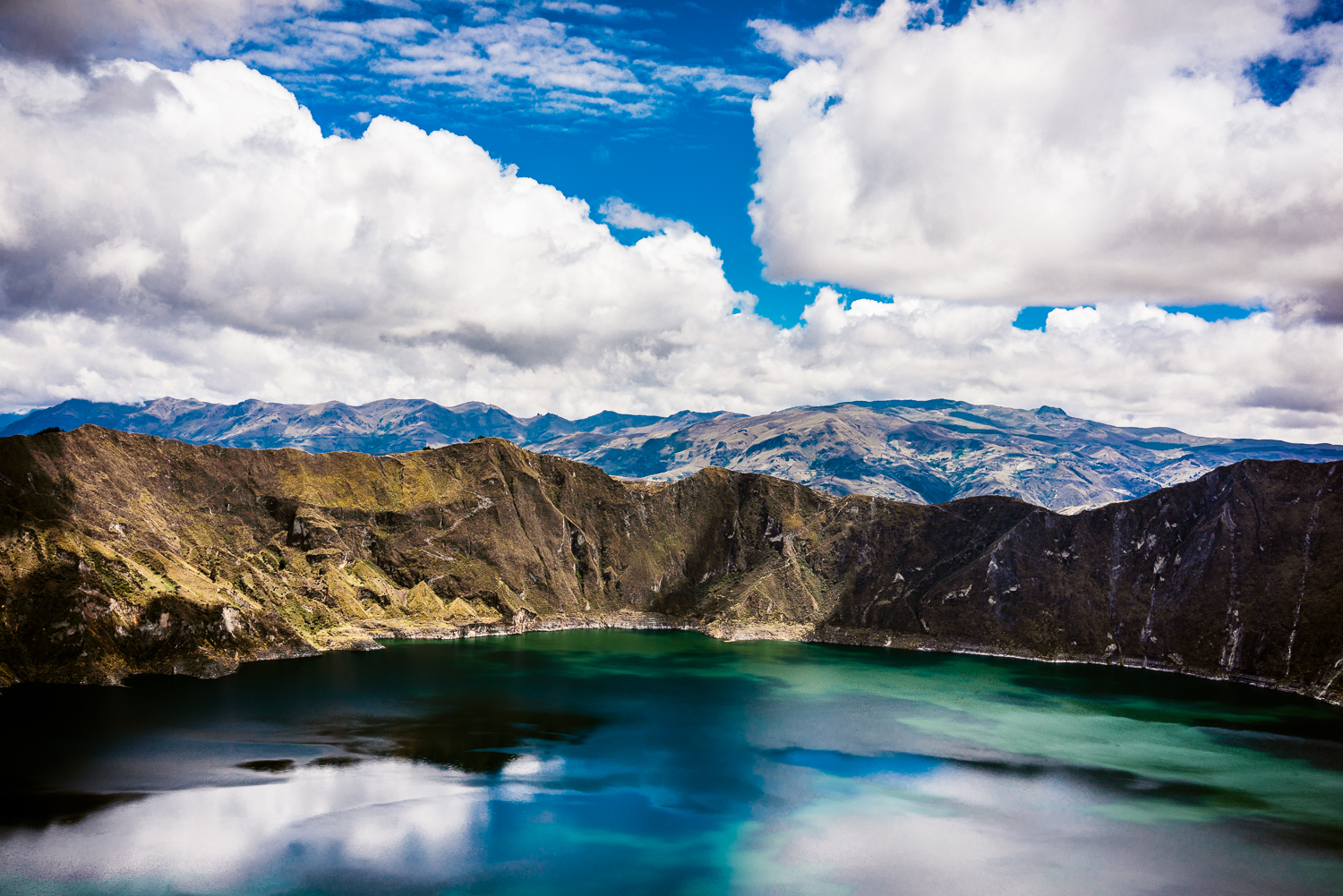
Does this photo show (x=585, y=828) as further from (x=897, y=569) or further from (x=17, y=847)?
(x=897, y=569)

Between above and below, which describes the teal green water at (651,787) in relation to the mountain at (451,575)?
below

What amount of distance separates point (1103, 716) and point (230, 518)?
161 metres

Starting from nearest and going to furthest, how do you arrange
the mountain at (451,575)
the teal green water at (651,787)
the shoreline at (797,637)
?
the teal green water at (651,787) < the mountain at (451,575) < the shoreline at (797,637)

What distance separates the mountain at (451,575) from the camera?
12069cm

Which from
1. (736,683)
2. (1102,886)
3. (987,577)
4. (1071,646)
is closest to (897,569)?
(987,577)

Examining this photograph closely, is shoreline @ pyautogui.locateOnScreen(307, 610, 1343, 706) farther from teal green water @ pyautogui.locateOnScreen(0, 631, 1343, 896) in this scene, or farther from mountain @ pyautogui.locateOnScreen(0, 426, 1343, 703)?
teal green water @ pyautogui.locateOnScreen(0, 631, 1343, 896)

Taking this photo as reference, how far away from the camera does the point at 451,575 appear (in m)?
182

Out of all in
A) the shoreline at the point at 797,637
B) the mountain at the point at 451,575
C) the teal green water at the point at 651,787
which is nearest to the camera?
the teal green water at the point at 651,787

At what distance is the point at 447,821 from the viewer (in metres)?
73.6

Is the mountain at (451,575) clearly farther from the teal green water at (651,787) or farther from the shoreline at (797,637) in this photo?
the teal green water at (651,787)

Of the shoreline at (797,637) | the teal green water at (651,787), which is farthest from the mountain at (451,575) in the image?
the teal green water at (651,787)

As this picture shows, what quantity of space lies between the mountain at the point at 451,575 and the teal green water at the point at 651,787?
9.89m

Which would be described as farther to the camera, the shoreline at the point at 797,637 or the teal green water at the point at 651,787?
the shoreline at the point at 797,637

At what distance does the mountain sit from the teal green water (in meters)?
9.89
